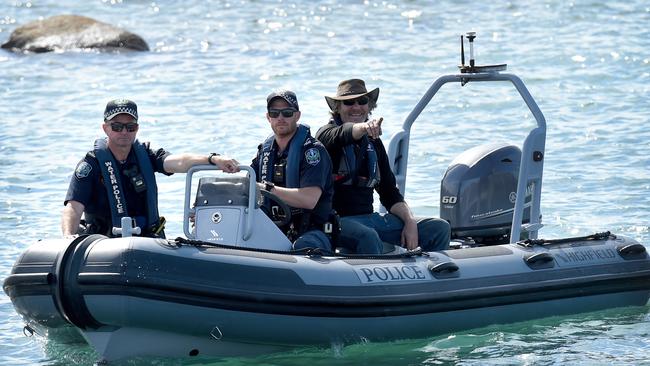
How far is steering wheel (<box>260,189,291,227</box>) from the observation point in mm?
6371

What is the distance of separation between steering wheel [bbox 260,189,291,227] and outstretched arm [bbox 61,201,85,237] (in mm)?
914

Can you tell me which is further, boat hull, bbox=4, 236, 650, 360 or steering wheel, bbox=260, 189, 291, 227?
steering wheel, bbox=260, 189, 291, 227

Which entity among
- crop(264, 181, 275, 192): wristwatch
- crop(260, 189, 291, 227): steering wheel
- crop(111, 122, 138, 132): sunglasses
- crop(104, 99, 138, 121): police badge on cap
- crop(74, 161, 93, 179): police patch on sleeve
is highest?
crop(104, 99, 138, 121): police badge on cap

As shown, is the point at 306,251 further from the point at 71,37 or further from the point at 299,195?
the point at 71,37

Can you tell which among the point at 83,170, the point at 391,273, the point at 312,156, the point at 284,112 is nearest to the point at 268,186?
the point at 312,156

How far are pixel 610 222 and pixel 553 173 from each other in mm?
1740

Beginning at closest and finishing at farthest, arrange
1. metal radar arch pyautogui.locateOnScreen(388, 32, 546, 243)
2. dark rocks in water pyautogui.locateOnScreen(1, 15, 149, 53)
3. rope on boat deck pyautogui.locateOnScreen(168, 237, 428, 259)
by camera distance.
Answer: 1. rope on boat deck pyautogui.locateOnScreen(168, 237, 428, 259)
2. metal radar arch pyautogui.locateOnScreen(388, 32, 546, 243)
3. dark rocks in water pyautogui.locateOnScreen(1, 15, 149, 53)

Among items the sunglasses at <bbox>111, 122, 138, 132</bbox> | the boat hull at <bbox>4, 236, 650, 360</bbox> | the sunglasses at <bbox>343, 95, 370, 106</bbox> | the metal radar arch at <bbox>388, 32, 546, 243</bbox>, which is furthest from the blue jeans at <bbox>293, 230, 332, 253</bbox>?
the metal radar arch at <bbox>388, 32, 546, 243</bbox>

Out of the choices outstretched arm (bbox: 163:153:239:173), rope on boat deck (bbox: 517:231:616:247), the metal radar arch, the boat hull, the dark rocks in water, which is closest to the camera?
the boat hull

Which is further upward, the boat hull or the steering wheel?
the steering wheel

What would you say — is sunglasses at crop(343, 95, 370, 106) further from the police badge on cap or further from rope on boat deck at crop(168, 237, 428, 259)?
the police badge on cap

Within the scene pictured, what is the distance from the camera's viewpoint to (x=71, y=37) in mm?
17422

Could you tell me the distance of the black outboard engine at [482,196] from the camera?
7480 mm

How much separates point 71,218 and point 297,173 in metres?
1.14
